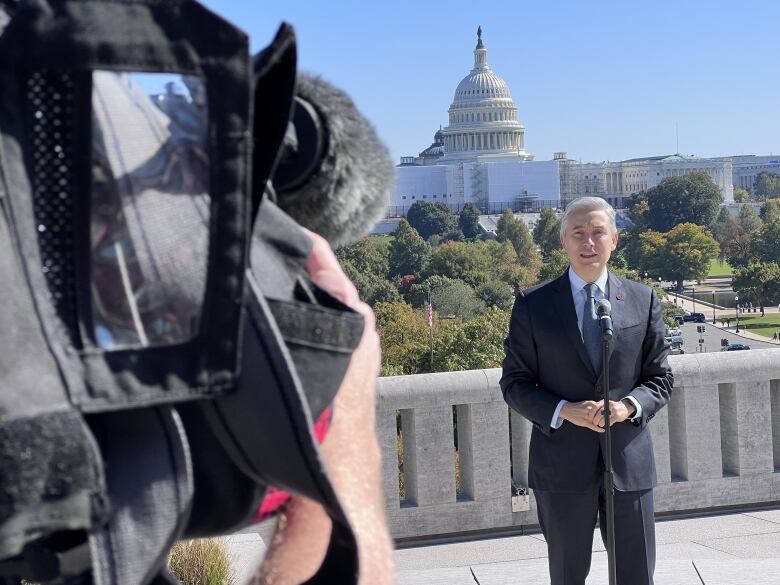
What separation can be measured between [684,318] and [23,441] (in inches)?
2893

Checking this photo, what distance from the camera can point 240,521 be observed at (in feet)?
3.76

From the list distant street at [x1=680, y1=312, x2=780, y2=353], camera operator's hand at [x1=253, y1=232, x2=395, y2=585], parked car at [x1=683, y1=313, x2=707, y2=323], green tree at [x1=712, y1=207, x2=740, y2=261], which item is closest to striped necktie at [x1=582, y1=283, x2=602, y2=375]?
camera operator's hand at [x1=253, y1=232, x2=395, y2=585]

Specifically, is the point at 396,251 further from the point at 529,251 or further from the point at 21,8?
the point at 21,8

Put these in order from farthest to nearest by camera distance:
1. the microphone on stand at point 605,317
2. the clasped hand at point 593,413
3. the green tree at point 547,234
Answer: the green tree at point 547,234 → the clasped hand at point 593,413 → the microphone on stand at point 605,317

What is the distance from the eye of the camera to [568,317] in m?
4.47

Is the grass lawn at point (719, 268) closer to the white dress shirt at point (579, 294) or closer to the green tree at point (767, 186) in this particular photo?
the green tree at point (767, 186)

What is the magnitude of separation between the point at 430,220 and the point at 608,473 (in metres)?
103

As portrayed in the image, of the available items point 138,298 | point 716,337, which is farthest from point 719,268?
point 138,298

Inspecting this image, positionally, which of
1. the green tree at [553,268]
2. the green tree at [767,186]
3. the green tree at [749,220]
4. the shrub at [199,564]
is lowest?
the green tree at [553,268]

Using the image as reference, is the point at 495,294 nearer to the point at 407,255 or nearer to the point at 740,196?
the point at 407,255

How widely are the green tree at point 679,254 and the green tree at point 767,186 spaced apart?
184 feet

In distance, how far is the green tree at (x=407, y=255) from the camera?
75688 millimetres

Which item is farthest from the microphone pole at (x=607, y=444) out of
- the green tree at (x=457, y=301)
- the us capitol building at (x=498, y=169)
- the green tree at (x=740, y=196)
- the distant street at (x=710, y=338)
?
the green tree at (x=740, y=196)

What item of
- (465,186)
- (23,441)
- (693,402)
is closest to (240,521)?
(23,441)
